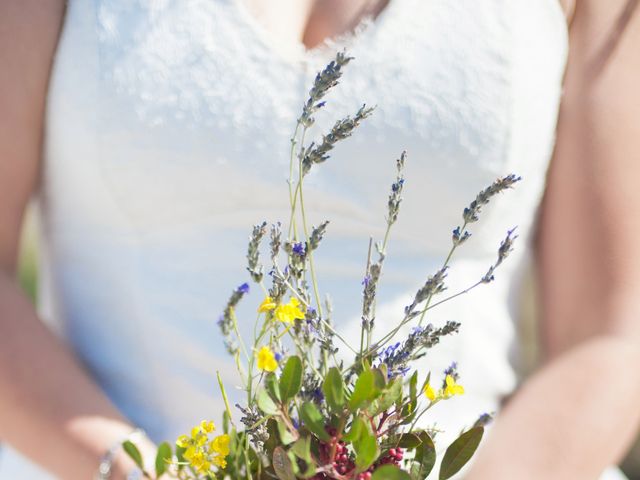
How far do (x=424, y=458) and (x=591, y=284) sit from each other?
0.70 metres

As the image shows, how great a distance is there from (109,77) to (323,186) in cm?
36

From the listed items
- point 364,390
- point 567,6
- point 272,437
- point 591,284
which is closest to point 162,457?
point 272,437

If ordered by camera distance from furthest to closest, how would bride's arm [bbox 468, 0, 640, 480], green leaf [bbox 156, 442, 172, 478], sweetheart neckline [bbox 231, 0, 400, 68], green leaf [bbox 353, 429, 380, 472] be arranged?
sweetheart neckline [bbox 231, 0, 400, 68] < bride's arm [bbox 468, 0, 640, 480] < green leaf [bbox 156, 442, 172, 478] < green leaf [bbox 353, 429, 380, 472]

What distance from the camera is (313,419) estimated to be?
584mm

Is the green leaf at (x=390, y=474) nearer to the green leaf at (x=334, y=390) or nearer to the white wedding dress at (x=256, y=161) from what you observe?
the green leaf at (x=334, y=390)

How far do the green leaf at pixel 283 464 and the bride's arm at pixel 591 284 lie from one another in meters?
0.64

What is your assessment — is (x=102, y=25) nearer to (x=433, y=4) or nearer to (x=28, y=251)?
(x=433, y=4)

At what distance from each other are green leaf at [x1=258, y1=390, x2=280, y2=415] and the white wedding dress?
71 cm

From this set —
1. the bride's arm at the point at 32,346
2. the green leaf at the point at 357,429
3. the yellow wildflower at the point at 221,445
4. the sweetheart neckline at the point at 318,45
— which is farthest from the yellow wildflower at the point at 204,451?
the sweetheart neckline at the point at 318,45

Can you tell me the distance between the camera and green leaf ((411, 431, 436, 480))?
63 cm

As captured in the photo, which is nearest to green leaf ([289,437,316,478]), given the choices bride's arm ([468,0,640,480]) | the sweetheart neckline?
bride's arm ([468,0,640,480])

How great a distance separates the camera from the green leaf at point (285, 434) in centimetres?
59

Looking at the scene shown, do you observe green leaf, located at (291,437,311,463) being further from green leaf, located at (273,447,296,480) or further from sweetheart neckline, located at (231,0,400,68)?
sweetheart neckline, located at (231,0,400,68)

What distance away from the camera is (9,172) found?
4.25 feet
